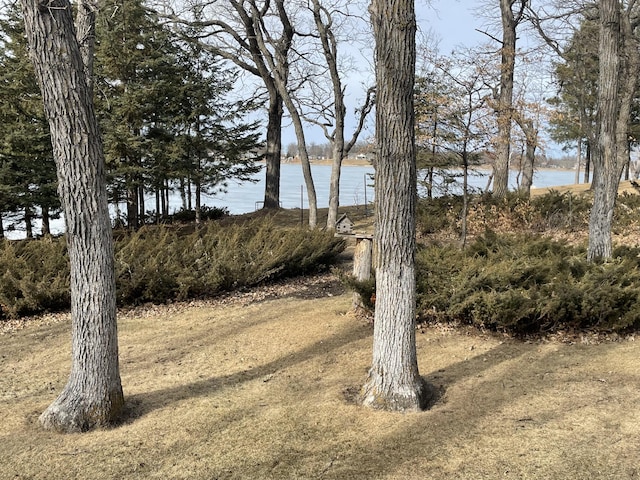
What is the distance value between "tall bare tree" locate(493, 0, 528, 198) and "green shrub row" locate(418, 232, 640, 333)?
5142mm

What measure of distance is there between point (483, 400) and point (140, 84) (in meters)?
10.6

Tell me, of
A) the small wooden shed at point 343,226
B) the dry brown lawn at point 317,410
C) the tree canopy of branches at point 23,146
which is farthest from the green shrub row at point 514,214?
the tree canopy of branches at point 23,146

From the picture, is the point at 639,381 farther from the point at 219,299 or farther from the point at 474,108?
the point at 474,108

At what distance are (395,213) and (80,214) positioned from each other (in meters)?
2.37

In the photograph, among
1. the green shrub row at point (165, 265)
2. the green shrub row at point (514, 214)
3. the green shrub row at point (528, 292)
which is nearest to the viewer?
the green shrub row at point (528, 292)

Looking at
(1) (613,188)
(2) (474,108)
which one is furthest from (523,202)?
(1) (613,188)

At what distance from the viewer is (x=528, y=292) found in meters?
5.78

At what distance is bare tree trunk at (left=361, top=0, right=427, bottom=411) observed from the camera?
4.00 m

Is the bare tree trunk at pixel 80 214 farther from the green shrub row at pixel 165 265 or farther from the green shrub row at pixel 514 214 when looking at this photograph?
the green shrub row at pixel 514 214

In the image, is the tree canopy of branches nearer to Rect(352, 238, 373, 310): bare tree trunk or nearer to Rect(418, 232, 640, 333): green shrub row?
Rect(352, 238, 373, 310): bare tree trunk

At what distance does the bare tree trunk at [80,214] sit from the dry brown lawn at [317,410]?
0.86 feet

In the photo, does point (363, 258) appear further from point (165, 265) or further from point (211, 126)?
point (211, 126)

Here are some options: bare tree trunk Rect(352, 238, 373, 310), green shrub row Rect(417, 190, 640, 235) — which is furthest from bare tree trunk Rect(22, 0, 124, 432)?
green shrub row Rect(417, 190, 640, 235)

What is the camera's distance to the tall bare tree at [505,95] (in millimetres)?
11312
